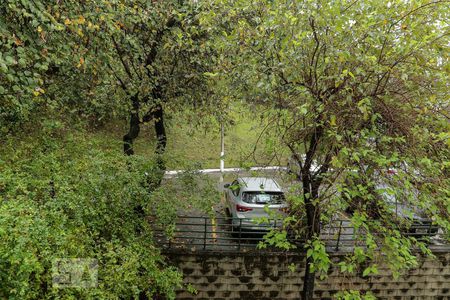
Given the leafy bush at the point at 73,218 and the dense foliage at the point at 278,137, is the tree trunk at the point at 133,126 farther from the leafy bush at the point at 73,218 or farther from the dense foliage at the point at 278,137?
the leafy bush at the point at 73,218

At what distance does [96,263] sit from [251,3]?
176 inches

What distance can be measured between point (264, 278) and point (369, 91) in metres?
4.81

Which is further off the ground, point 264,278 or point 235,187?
point 235,187

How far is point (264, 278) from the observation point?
7.44m

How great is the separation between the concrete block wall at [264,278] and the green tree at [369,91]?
110 inches

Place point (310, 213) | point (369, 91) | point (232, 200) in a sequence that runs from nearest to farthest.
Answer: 1. point (369, 91)
2. point (310, 213)
3. point (232, 200)

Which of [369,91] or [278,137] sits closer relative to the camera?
[369,91]

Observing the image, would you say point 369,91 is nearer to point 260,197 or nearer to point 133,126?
point 260,197

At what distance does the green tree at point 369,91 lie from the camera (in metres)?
4.28

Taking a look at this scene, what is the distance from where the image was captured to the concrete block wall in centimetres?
725

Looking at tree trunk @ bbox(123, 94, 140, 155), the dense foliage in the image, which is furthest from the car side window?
tree trunk @ bbox(123, 94, 140, 155)

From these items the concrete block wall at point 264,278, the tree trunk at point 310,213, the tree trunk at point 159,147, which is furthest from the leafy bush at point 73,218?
the tree trunk at point 310,213

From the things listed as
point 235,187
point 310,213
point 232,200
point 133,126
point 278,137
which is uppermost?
point 133,126

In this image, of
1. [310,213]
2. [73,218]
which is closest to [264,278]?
[310,213]
